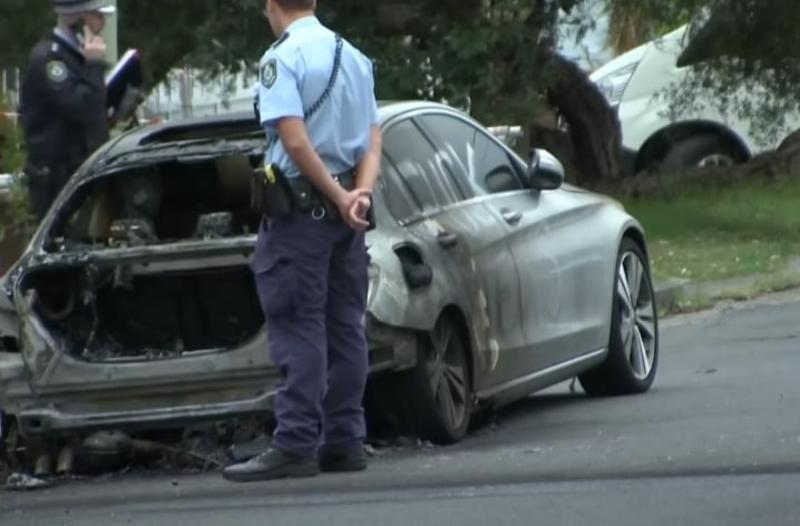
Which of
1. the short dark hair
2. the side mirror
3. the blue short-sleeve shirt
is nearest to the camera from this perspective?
the blue short-sleeve shirt

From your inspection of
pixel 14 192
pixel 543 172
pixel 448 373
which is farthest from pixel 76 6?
pixel 448 373

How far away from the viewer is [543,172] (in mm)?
9758

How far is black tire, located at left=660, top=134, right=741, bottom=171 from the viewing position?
2428 centimetres

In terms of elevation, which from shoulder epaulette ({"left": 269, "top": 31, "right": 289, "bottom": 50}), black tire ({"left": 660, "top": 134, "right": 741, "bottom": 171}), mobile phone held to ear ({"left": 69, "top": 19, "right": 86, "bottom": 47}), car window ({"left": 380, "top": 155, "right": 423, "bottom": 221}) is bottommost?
black tire ({"left": 660, "top": 134, "right": 741, "bottom": 171})

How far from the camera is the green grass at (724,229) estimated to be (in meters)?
16.4

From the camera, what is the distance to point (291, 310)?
7.73 meters

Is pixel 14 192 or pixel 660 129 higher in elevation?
pixel 14 192

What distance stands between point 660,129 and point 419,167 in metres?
15.8

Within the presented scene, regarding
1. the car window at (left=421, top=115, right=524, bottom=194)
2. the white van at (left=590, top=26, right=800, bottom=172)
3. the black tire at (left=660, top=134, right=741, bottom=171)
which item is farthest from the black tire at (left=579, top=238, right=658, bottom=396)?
the black tire at (left=660, top=134, right=741, bottom=171)

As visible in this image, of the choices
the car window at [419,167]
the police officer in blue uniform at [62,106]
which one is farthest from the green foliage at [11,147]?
the car window at [419,167]

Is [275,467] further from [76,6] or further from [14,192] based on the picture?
[14,192]

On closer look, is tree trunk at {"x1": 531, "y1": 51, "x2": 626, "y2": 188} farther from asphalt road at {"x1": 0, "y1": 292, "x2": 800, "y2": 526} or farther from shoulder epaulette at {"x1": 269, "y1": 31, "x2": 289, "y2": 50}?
shoulder epaulette at {"x1": 269, "y1": 31, "x2": 289, "y2": 50}

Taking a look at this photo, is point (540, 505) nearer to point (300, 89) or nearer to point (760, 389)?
point (300, 89)

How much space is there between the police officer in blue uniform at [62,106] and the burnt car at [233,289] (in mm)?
786
